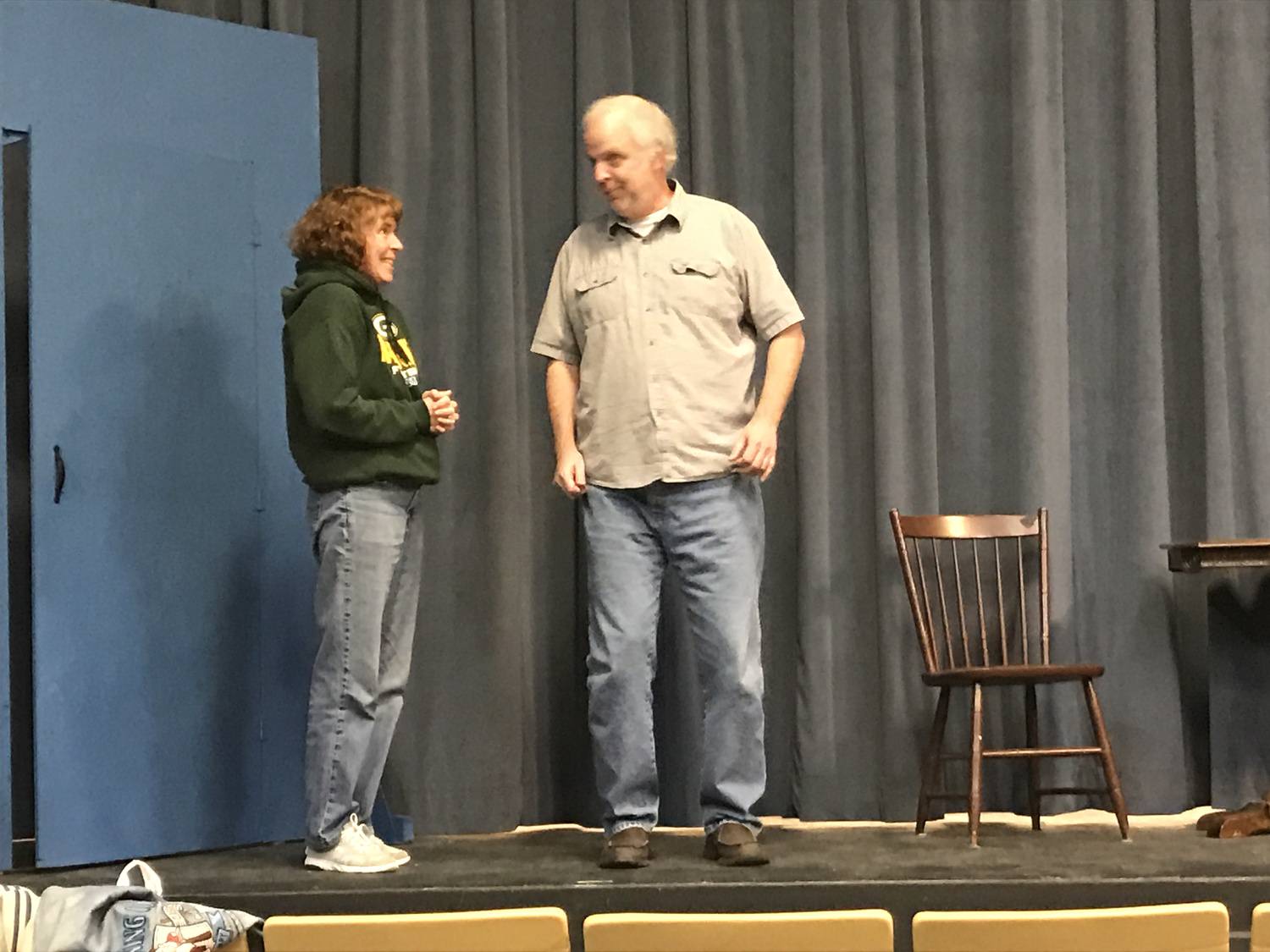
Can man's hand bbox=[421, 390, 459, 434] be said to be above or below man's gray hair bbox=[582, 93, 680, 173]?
below

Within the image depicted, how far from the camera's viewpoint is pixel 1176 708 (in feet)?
13.1

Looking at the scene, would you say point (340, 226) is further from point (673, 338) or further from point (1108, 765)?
point (1108, 765)

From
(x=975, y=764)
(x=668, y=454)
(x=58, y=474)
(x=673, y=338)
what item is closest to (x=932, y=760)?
(x=975, y=764)

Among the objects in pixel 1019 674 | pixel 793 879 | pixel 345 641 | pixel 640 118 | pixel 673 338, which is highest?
pixel 640 118

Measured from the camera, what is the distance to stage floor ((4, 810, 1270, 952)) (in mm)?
2947

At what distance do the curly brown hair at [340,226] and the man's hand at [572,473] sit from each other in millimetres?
617

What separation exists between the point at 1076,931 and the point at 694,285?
1.84m

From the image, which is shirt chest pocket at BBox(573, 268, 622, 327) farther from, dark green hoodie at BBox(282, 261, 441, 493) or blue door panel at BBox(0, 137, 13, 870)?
blue door panel at BBox(0, 137, 13, 870)

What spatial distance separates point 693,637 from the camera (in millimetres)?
3381

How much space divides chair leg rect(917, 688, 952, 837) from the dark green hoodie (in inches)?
52.5

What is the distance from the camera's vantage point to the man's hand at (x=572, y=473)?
133 inches

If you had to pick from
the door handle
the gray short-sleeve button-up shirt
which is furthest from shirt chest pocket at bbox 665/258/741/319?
the door handle

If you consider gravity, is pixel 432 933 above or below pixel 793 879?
above

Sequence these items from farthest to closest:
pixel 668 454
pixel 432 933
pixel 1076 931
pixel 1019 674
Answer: pixel 1019 674 < pixel 668 454 < pixel 432 933 < pixel 1076 931
